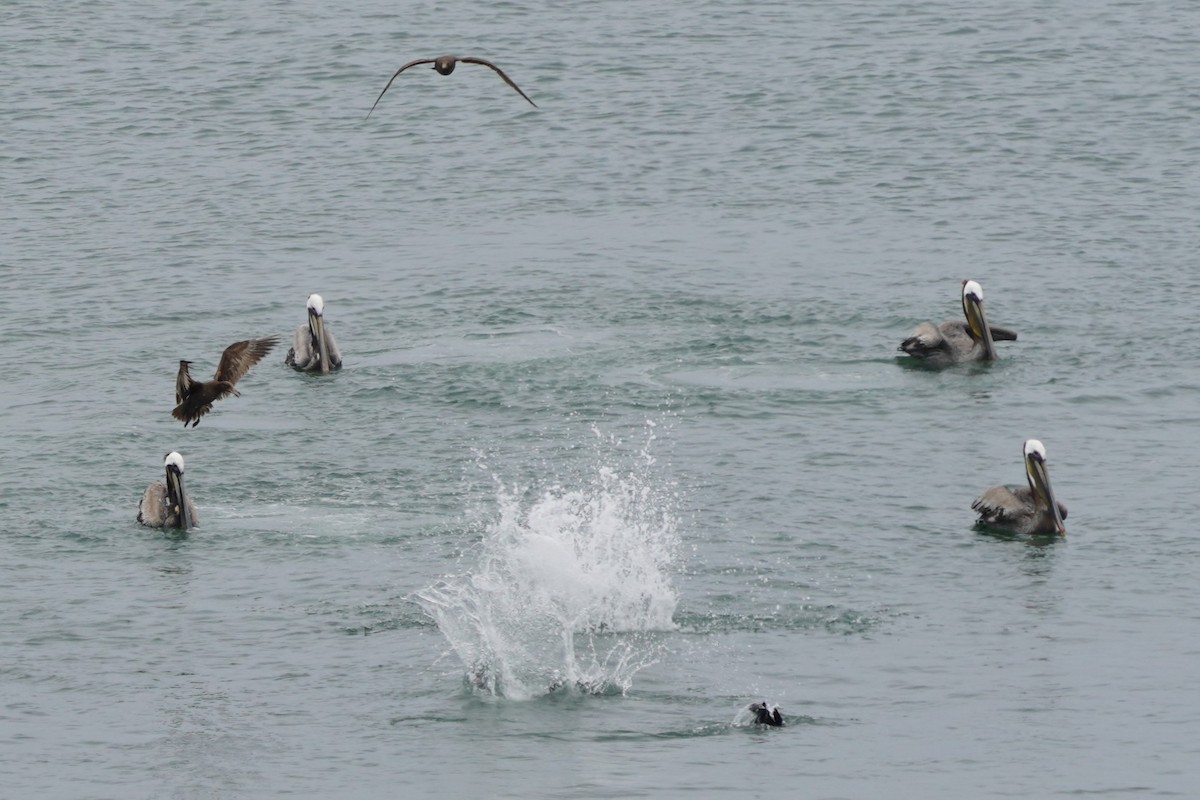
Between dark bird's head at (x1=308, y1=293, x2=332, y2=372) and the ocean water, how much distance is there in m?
0.62

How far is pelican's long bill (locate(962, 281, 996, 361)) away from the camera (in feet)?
110

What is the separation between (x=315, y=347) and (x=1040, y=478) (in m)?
11.1

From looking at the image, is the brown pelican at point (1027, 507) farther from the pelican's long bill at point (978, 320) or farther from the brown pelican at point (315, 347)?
the brown pelican at point (315, 347)

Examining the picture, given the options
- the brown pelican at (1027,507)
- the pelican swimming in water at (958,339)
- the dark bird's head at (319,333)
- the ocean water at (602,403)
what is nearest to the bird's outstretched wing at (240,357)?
the ocean water at (602,403)

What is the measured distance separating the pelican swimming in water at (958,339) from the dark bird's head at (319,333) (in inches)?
308

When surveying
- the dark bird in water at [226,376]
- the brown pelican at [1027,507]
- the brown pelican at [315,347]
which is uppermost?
the dark bird in water at [226,376]

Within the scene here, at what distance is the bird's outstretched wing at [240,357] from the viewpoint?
78.3 ft

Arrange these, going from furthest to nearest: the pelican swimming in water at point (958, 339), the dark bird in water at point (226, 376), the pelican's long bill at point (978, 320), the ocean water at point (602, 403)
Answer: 1. the pelican's long bill at point (978, 320)
2. the pelican swimming in water at point (958, 339)
3. the dark bird in water at point (226, 376)
4. the ocean water at point (602, 403)

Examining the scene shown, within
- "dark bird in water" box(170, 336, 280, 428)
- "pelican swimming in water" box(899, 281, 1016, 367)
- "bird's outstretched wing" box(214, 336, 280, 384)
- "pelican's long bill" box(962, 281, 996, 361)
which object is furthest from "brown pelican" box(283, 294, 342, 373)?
"bird's outstretched wing" box(214, 336, 280, 384)

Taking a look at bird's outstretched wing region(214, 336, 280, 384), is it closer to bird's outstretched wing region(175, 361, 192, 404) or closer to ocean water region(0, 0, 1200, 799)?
bird's outstretched wing region(175, 361, 192, 404)

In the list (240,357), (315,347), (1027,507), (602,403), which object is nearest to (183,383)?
(240,357)

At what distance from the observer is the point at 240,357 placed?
79.4 ft

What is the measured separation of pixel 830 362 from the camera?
110ft

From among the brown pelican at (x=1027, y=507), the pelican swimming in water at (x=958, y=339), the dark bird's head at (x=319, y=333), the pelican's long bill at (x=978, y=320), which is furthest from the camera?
the pelican's long bill at (x=978, y=320)
